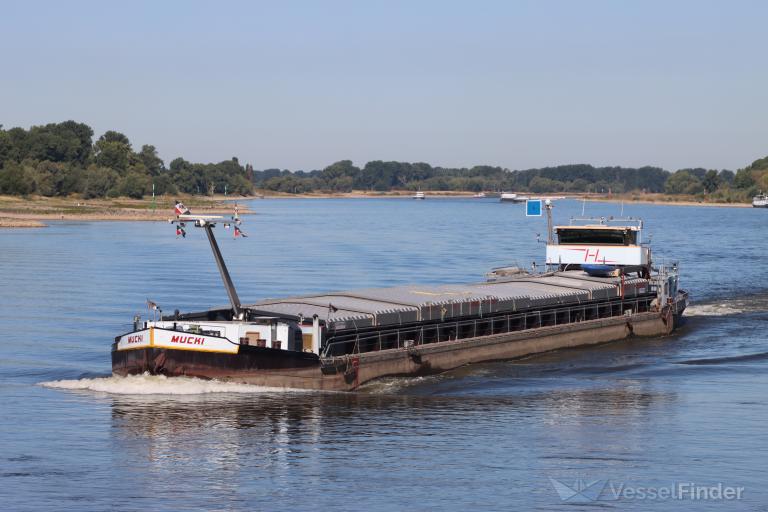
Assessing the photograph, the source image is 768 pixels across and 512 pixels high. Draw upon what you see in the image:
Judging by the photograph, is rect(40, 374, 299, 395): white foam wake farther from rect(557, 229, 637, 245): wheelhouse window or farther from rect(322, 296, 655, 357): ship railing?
rect(557, 229, 637, 245): wheelhouse window

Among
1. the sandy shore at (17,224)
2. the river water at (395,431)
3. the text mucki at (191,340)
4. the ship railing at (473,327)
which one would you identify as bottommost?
the river water at (395,431)

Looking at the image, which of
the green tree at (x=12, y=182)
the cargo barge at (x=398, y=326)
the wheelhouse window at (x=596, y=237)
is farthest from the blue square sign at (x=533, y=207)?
the green tree at (x=12, y=182)

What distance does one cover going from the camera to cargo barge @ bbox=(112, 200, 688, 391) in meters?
34.2

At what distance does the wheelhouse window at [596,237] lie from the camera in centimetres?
5494

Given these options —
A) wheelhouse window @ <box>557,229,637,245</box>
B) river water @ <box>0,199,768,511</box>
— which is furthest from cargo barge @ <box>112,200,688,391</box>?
river water @ <box>0,199,768,511</box>

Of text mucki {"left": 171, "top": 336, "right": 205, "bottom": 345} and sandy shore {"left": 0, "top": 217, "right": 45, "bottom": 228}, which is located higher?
text mucki {"left": 171, "top": 336, "right": 205, "bottom": 345}

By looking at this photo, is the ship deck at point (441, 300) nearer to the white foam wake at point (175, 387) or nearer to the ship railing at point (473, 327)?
the ship railing at point (473, 327)

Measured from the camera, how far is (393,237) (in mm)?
131625

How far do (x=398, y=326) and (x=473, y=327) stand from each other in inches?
190

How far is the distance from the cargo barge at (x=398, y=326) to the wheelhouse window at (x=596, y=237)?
0.51 feet

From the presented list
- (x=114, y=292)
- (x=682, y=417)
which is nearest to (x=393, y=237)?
(x=114, y=292)

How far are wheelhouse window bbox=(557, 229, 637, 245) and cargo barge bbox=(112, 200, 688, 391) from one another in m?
0.16

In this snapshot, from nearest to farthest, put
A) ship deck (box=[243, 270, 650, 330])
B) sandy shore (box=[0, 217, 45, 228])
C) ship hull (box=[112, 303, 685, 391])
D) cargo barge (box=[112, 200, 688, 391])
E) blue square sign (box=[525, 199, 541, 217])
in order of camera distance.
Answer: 1. ship hull (box=[112, 303, 685, 391])
2. cargo barge (box=[112, 200, 688, 391])
3. ship deck (box=[243, 270, 650, 330])
4. blue square sign (box=[525, 199, 541, 217])
5. sandy shore (box=[0, 217, 45, 228])

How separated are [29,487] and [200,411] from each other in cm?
777
